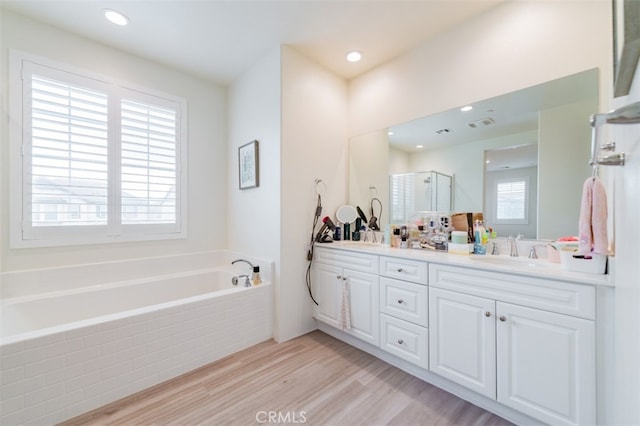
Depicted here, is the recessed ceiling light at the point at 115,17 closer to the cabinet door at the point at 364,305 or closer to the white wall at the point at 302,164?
the white wall at the point at 302,164

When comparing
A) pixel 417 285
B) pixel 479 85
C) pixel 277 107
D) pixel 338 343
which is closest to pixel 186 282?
pixel 338 343

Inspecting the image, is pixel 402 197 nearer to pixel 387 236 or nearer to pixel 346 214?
pixel 387 236

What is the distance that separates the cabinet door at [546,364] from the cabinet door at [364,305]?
0.82 meters

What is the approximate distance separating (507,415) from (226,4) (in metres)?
3.22

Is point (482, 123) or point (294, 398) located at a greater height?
point (482, 123)

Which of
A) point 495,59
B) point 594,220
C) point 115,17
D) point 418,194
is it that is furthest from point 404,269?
point 115,17

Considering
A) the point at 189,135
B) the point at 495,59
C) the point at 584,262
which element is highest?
the point at 495,59

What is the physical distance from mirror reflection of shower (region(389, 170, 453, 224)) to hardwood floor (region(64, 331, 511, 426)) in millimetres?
1327

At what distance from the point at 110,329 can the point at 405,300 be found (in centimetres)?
196

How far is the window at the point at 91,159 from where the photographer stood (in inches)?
78.2

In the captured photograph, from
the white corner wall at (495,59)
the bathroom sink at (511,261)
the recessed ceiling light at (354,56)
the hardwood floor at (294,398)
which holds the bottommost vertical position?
the hardwood floor at (294,398)

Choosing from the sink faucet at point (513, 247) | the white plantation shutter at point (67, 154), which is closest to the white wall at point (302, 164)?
the sink faucet at point (513, 247)

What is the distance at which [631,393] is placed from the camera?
0.59 metres

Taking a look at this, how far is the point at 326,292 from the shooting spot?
2404 millimetres
